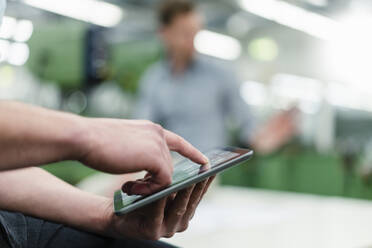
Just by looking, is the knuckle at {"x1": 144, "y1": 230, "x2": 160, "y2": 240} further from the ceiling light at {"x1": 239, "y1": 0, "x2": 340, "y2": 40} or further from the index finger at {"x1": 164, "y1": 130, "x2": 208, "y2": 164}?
the ceiling light at {"x1": 239, "y1": 0, "x2": 340, "y2": 40}

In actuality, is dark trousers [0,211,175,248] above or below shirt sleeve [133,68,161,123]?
above

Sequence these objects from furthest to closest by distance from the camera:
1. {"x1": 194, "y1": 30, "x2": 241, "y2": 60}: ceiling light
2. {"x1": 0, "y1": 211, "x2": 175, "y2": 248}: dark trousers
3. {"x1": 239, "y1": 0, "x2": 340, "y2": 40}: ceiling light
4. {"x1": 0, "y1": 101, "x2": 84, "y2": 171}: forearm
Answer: {"x1": 194, "y1": 30, "x2": 241, "y2": 60}: ceiling light
{"x1": 239, "y1": 0, "x2": 340, "y2": 40}: ceiling light
{"x1": 0, "y1": 211, "x2": 175, "y2": 248}: dark trousers
{"x1": 0, "y1": 101, "x2": 84, "y2": 171}: forearm

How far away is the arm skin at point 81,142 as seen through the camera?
40 cm

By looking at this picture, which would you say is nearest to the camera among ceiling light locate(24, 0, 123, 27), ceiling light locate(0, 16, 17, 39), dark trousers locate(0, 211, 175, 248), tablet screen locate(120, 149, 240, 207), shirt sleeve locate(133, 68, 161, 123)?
tablet screen locate(120, 149, 240, 207)

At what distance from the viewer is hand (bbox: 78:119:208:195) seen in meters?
0.43

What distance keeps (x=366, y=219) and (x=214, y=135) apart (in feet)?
3.59

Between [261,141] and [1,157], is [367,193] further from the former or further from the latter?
[1,157]

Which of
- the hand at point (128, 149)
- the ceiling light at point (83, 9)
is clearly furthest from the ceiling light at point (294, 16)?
the hand at point (128, 149)

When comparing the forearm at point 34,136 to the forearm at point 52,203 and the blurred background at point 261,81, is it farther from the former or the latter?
the blurred background at point 261,81

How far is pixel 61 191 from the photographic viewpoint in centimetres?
66

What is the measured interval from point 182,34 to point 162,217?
6.44 feet

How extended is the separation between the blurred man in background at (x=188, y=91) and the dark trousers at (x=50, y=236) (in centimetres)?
174

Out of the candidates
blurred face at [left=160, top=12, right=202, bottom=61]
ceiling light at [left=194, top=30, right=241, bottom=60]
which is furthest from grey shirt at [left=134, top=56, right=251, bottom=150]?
ceiling light at [left=194, top=30, right=241, bottom=60]

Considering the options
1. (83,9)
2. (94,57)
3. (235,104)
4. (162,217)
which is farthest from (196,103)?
(83,9)
